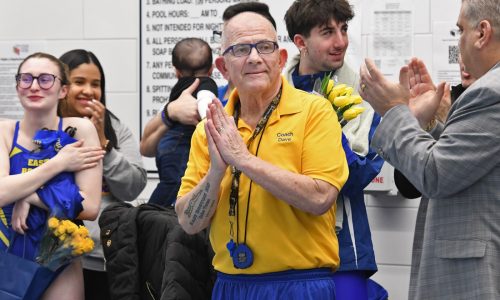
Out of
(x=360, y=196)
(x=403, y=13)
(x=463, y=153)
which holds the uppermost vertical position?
(x=403, y=13)

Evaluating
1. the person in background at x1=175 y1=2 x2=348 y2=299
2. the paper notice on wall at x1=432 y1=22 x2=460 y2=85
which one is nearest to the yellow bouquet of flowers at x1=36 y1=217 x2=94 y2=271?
the person in background at x1=175 y1=2 x2=348 y2=299

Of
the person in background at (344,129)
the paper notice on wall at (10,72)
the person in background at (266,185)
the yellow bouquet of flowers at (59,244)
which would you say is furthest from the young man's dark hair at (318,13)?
the paper notice on wall at (10,72)

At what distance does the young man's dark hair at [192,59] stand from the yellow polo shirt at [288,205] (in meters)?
1.42

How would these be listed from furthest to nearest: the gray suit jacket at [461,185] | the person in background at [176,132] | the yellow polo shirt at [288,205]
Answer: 1. the person in background at [176,132]
2. the yellow polo shirt at [288,205]
3. the gray suit jacket at [461,185]

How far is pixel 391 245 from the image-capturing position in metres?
4.47

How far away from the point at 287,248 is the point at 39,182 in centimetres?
134

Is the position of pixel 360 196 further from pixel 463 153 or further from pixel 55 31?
pixel 55 31

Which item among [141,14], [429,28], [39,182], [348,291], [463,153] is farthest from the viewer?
[141,14]

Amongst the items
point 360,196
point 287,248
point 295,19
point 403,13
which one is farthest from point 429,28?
point 287,248

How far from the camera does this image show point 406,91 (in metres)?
2.67

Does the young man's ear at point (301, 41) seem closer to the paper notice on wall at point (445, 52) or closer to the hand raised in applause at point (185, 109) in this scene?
the hand raised in applause at point (185, 109)

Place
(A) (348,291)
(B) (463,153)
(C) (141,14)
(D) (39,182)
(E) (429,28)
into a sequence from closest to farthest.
→ 1. (B) (463,153)
2. (A) (348,291)
3. (D) (39,182)
4. (E) (429,28)
5. (C) (141,14)

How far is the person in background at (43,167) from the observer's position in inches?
144

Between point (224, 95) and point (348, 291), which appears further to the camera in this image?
point (224, 95)
